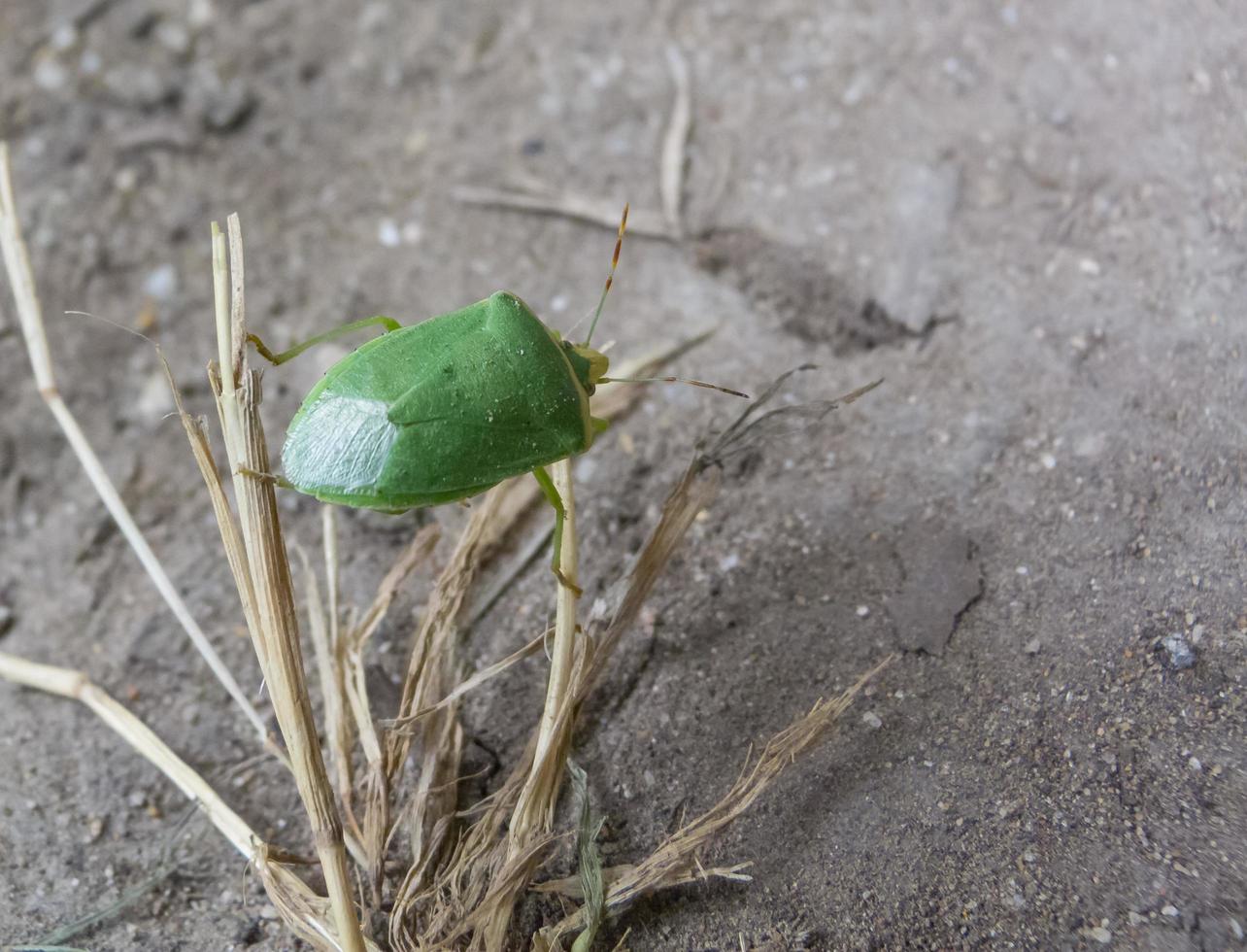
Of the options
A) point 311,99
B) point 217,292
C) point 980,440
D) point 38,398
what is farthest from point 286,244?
point 980,440

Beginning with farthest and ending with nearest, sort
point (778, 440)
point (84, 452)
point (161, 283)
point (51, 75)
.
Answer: point (51, 75), point (161, 283), point (778, 440), point (84, 452)

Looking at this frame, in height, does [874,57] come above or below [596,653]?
above

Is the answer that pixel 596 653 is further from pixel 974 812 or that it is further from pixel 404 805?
pixel 974 812

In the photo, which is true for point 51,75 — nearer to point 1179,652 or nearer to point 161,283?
point 161,283

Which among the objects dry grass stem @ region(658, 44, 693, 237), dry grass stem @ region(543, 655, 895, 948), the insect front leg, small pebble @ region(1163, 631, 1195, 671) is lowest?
dry grass stem @ region(543, 655, 895, 948)

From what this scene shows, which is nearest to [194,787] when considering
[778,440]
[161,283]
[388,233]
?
[778,440]

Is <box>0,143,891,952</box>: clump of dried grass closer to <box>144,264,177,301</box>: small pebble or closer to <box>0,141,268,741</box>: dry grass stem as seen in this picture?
<box>0,141,268,741</box>: dry grass stem

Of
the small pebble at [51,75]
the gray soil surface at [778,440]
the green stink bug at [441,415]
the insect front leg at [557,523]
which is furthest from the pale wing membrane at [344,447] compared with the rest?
the small pebble at [51,75]

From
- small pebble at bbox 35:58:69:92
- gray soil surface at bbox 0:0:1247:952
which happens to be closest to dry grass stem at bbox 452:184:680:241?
gray soil surface at bbox 0:0:1247:952
